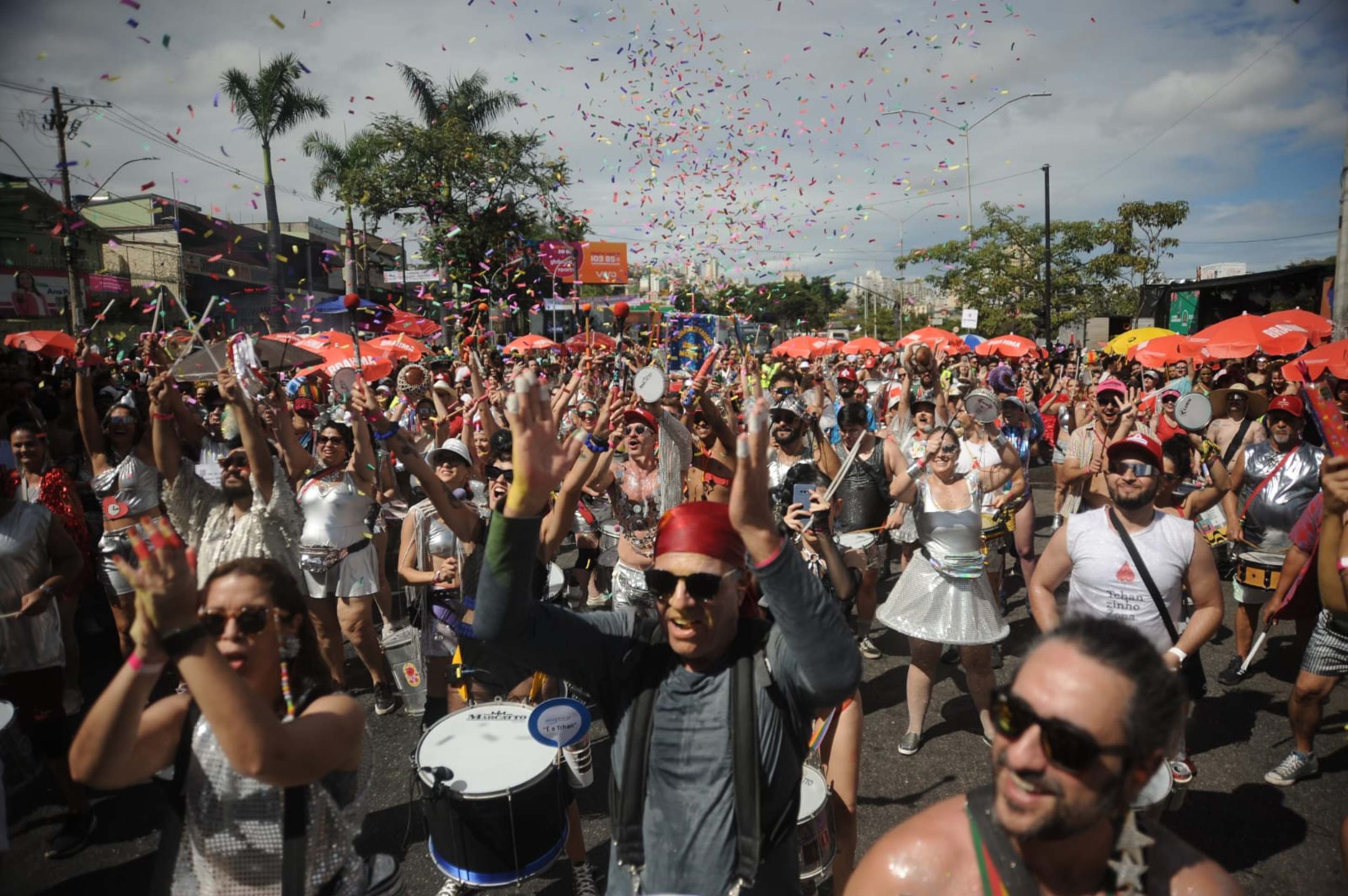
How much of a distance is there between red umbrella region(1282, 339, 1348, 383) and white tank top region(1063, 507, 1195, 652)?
4717 mm

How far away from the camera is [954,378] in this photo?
14.4m

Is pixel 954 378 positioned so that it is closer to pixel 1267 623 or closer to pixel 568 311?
pixel 1267 623

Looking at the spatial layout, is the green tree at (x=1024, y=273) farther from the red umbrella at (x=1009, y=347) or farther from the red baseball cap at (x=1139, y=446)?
the red baseball cap at (x=1139, y=446)

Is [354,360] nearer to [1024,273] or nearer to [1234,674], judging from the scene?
[1234,674]

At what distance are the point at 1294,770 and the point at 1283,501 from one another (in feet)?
7.23

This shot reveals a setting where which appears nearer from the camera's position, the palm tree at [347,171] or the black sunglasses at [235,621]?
the black sunglasses at [235,621]

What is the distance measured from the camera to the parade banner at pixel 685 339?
6.77m

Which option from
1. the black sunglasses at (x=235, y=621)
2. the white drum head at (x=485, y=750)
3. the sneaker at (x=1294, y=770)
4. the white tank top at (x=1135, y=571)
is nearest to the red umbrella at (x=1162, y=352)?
the sneaker at (x=1294, y=770)

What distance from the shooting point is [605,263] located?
2190 inches

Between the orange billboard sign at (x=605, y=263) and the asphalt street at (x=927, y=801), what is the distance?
166ft

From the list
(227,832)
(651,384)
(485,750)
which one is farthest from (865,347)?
(227,832)

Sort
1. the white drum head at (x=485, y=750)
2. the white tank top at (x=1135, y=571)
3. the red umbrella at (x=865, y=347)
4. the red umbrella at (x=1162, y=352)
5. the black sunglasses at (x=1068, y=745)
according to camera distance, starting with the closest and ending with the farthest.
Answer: the black sunglasses at (x=1068, y=745) < the white drum head at (x=485, y=750) < the white tank top at (x=1135, y=571) < the red umbrella at (x=1162, y=352) < the red umbrella at (x=865, y=347)

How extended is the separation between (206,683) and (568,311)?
1627 inches

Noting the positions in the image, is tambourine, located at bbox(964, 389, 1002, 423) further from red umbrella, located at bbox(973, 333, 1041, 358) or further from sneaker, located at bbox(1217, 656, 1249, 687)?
red umbrella, located at bbox(973, 333, 1041, 358)
